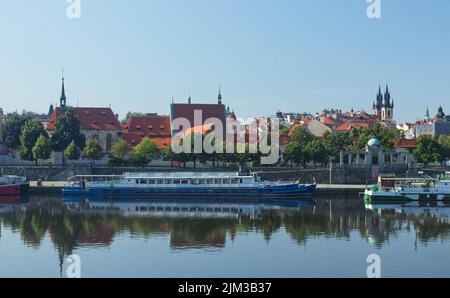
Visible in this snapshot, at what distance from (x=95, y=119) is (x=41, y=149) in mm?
15989

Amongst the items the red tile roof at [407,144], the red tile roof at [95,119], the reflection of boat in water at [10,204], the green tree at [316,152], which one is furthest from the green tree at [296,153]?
the reflection of boat in water at [10,204]

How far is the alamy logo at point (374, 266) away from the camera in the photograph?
1195 inches

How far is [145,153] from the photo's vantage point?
8069 cm

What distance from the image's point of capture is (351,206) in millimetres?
55875

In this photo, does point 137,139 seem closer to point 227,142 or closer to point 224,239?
point 227,142

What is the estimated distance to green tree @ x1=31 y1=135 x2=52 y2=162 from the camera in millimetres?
79562

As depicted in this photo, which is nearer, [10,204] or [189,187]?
[10,204]

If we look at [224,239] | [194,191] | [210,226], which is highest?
[194,191]

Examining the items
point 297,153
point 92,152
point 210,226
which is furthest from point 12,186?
point 297,153

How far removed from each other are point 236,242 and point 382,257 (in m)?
8.20

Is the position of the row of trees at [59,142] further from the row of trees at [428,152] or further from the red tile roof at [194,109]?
the row of trees at [428,152]

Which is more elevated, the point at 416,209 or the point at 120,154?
the point at 120,154

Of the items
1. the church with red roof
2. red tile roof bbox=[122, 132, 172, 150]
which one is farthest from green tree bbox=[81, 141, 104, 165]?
the church with red roof
